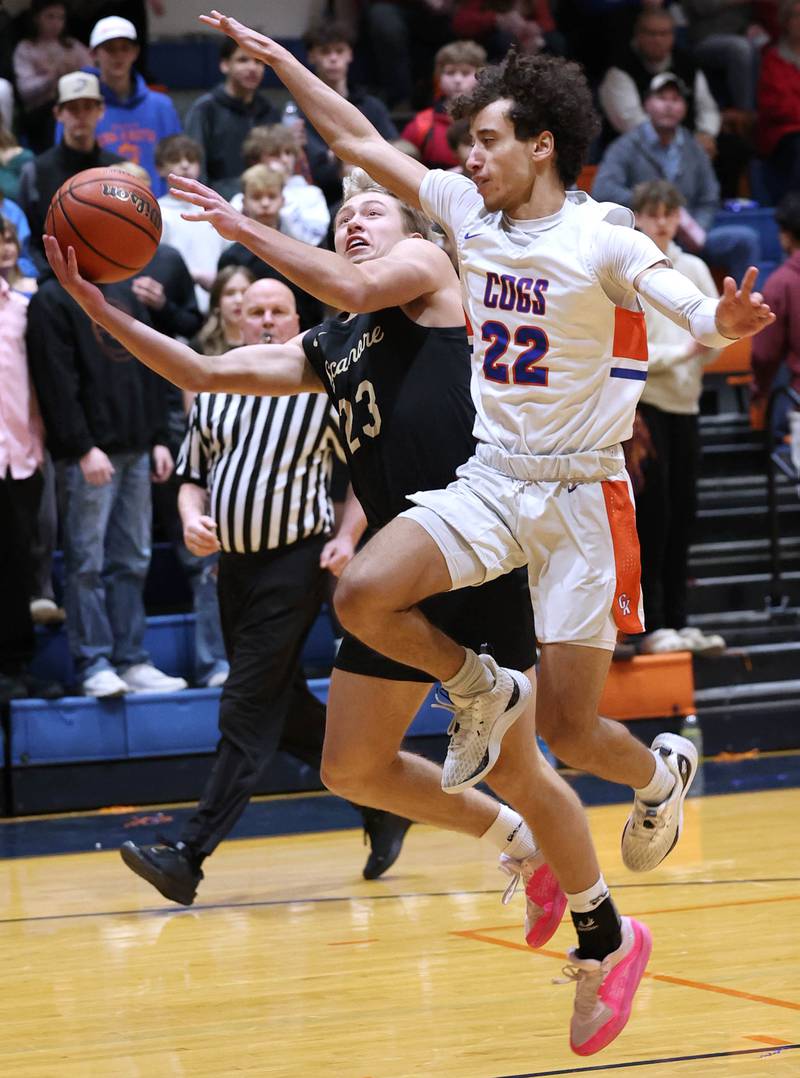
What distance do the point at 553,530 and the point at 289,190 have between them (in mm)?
5721

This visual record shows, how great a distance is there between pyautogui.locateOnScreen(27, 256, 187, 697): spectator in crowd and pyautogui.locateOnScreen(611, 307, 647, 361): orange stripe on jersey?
4254 mm

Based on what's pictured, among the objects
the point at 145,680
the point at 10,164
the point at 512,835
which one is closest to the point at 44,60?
the point at 10,164

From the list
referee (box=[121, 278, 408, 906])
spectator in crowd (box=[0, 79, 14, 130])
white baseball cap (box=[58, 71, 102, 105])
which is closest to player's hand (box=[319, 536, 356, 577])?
Result: referee (box=[121, 278, 408, 906])

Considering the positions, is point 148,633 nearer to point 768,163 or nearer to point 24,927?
point 24,927

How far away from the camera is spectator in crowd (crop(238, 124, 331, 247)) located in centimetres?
936

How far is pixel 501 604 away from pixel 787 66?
9802mm

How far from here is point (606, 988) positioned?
4.30m

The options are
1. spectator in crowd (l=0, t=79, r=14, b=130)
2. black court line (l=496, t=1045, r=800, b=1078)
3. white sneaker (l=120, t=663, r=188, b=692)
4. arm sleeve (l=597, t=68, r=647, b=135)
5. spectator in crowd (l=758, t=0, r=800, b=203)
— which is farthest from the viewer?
spectator in crowd (l=758, t=0, r=800, b=203)

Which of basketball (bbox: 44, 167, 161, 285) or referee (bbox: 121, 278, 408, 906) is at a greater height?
basketball (bbox: 44, 167, 161, 285)

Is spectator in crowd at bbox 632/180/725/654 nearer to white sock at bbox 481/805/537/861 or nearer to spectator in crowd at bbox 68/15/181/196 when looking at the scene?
spectator in crowd at bbox 68/15/181/196

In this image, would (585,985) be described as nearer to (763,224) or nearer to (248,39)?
(248,39)

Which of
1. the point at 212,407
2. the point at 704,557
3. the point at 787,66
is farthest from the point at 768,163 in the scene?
the point at 212,407

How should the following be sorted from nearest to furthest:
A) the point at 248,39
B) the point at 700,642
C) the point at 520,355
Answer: the point at 520,355 → the point at 248,39 → the point at 700,642

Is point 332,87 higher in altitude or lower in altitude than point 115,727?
higher
